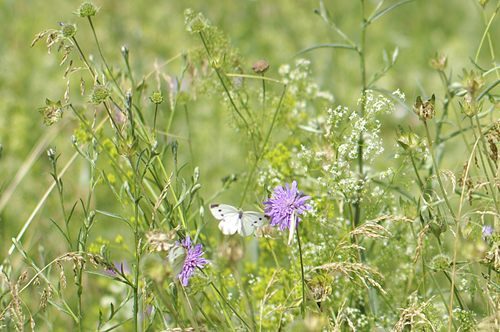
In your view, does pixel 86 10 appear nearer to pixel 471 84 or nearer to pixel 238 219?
pixel 238 219

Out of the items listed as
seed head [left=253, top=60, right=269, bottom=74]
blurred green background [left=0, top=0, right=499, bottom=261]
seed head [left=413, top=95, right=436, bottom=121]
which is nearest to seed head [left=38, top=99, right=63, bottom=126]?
seed head [left=253, top=60, right=269, bottom=74]

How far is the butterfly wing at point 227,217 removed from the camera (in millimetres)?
734

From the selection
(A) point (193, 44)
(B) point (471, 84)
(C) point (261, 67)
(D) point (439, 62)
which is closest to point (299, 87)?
(C) point (261, 67)

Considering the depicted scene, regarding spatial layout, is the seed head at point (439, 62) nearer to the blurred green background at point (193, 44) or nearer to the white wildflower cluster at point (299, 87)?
the white wildflower cluster at point (299, 87)

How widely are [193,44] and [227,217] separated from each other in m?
1.80

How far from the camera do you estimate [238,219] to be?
A: 75 cm

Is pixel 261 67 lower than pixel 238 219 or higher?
higher

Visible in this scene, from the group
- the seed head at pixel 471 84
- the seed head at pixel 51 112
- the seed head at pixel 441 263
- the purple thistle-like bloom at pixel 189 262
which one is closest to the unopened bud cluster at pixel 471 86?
the seed head at pixel 471 84

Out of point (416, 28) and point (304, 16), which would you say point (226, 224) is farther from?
point (416, 28)

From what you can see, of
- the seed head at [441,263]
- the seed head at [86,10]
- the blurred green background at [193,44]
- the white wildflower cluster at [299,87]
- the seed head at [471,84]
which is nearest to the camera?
the seed head at [471,84]

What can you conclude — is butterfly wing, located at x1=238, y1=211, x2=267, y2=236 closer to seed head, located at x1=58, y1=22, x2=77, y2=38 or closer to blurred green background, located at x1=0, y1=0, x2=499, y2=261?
seed head, located at x1=58, y1=22, x2=77, y2=38

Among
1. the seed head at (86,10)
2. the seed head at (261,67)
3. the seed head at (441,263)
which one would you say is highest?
the seed head at (86,10)

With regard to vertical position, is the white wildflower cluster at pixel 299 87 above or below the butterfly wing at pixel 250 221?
above

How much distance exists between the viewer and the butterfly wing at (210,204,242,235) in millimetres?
734
